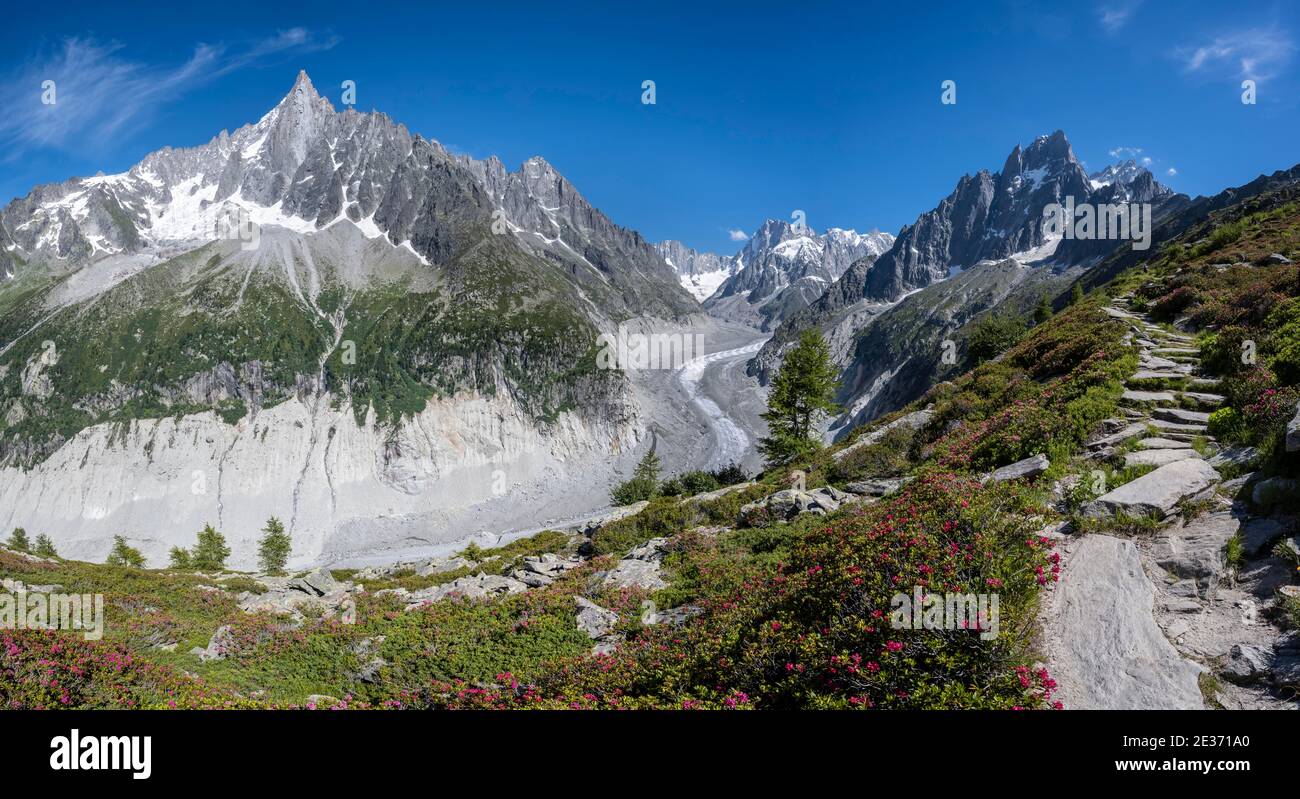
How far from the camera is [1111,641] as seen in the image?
7.04 m

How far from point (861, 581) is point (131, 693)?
12.3 m

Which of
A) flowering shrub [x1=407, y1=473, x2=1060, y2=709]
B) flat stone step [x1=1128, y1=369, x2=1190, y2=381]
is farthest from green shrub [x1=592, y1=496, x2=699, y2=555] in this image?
flat stone step [x1=1128, y1=369, x2=1190, y2=381]

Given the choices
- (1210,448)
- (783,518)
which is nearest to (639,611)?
(783,518)

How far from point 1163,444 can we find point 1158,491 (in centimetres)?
307

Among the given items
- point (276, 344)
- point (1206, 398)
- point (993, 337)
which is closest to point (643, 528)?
point (1206, 398)

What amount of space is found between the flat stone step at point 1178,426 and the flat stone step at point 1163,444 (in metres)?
0.58

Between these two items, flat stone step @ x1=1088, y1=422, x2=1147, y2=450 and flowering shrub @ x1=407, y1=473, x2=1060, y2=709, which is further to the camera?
flat stone step @ x1=1088, y1=422, x2=1147, y2=450

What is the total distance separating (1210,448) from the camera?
11.1 m

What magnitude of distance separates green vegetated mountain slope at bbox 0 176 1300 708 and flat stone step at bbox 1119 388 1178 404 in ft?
0.54

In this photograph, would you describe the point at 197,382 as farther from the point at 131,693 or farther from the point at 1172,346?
the point at 1172,346

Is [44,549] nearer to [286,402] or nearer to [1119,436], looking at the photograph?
[286,402]

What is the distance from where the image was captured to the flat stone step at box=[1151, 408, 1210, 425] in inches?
501

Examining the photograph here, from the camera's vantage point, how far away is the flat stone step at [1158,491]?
9461 mm

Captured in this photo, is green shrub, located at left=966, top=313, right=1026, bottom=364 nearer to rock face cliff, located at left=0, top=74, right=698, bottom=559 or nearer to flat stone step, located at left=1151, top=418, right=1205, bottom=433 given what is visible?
flat stone step, located at left=1151, top=418, right=1205, bottom=433
